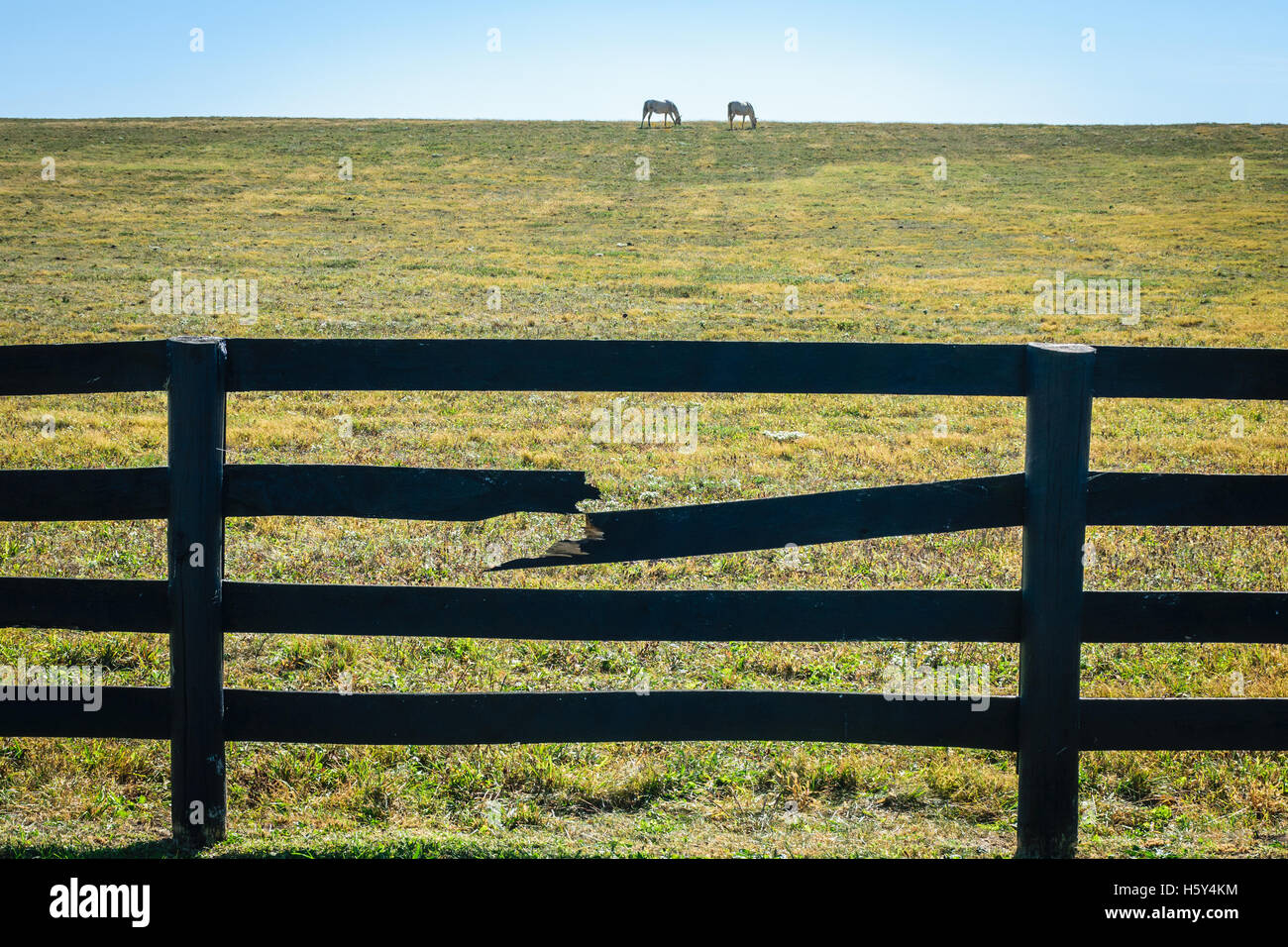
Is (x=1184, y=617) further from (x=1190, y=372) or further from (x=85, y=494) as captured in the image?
(x=85, y=494)

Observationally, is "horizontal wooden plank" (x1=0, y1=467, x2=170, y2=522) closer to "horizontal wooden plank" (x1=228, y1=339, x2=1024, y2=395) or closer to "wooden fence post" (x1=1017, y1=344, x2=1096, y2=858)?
"horizontal wooden plank" (x1=228, y1=339, x2=1024, y2=395)

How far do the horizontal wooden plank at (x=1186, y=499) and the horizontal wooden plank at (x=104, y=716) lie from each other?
12.7ft

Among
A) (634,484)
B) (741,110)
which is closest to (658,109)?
(741,110)

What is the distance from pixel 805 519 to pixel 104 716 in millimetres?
2997

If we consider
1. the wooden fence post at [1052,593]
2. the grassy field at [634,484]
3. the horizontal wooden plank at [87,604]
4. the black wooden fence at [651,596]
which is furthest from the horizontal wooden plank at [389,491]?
the wooden fence post at [1052,593]

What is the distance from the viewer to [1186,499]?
4.28 meters

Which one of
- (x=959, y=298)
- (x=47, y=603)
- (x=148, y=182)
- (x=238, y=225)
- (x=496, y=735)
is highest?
(x=148, y=182)

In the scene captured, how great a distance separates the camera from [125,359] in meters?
4.38

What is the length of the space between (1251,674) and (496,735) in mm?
4857

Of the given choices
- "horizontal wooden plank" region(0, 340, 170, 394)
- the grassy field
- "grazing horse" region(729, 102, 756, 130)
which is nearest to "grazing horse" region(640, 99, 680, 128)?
"grazing horse" region(729, 102, 756, 130)

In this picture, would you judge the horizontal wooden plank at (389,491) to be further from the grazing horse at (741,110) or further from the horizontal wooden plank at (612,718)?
the grazing horse at (741,110)

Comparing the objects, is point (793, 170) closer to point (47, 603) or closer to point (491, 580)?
point (491, 580)
